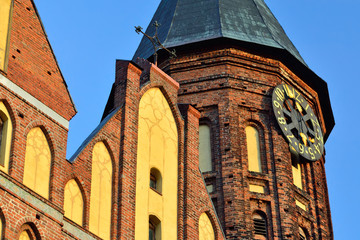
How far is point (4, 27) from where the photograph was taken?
60.6 ft

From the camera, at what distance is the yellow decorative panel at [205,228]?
71.2 ft

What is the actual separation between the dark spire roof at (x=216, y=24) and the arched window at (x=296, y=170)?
350 centimetres

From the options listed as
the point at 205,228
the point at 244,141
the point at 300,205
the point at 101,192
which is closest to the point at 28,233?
the point at 101,192

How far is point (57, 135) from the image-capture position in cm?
1838

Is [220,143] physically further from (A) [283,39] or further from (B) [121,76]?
(B) [121,76]

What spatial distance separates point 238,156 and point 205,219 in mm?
6378

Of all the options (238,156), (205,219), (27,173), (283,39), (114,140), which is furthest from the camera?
(283,39)

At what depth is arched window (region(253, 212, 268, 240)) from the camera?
27125 mm

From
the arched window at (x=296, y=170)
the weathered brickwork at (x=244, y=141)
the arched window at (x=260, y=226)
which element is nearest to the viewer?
the arched window at (x=260, y=226)

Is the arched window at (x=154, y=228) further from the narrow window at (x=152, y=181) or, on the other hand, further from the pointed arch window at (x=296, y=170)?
the pointed arch window at (x=296, y=170)

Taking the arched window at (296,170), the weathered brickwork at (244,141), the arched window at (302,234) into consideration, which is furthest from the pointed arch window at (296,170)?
the arched window at (302,234)

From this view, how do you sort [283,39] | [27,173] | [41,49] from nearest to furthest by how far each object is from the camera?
[27,173], [41,49], [283,39]

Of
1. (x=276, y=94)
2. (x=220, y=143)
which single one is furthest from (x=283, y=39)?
(x=220, y=143)

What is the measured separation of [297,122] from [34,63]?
42.4 ft
